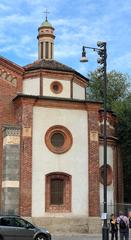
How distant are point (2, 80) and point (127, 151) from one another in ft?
37.5

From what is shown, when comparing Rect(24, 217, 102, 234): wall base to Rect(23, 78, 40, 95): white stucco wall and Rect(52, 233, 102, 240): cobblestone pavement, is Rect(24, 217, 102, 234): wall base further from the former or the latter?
Rect(23, 78, 40, 95): white stucco wall

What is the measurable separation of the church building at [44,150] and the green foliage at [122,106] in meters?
4.42

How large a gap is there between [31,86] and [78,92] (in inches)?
142

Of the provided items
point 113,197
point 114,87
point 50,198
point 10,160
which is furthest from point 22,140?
point 114,87

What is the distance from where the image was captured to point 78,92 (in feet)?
111

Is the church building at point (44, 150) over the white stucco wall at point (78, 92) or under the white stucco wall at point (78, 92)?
under

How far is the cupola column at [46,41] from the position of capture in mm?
36656

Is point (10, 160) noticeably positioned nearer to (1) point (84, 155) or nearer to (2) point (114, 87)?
(1) point (84, 155)

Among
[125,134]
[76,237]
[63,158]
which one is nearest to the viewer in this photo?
[76,237]

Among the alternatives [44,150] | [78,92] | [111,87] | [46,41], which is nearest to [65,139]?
[44,150]

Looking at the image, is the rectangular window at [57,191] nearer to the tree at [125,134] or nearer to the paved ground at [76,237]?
the paved ground at [76,237]

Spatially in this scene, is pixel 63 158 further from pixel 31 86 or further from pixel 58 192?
pixel 31 86

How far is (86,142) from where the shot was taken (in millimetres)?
30734

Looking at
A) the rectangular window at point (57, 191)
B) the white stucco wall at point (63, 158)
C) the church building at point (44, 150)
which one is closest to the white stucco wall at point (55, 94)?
the church building at point (44, 150)
